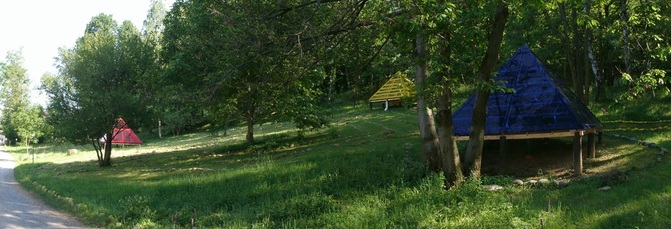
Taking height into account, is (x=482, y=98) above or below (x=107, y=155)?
above

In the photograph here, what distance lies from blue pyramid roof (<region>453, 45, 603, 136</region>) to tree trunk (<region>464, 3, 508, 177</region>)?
1.32 meters

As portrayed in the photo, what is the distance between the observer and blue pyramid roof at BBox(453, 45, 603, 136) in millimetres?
13727

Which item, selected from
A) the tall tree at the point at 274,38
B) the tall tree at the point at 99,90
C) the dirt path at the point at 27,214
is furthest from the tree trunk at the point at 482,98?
the tall tree at the point at 99,90

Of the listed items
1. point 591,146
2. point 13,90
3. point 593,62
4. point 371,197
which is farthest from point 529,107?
point 13,90

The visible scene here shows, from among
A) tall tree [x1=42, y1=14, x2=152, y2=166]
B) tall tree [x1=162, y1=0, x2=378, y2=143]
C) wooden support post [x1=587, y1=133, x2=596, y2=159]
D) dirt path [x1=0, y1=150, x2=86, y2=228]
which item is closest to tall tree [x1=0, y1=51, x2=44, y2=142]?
tall tree [x1=42, y1=14, x2=152, y2=166]

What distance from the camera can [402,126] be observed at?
23.8 meters

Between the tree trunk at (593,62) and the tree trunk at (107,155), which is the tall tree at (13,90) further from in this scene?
the tree trunk at (593,62)

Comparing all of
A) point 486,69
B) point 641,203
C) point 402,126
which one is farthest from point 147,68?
point 641,203

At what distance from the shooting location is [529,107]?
1453 cm

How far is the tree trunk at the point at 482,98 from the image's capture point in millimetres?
11414

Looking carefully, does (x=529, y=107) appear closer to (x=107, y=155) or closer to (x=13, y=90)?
(x=107, y=155)

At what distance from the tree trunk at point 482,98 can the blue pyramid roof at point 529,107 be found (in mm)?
1315

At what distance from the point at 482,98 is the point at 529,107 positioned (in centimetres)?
Result: 315

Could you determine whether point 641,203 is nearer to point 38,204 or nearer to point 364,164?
point 364,164
